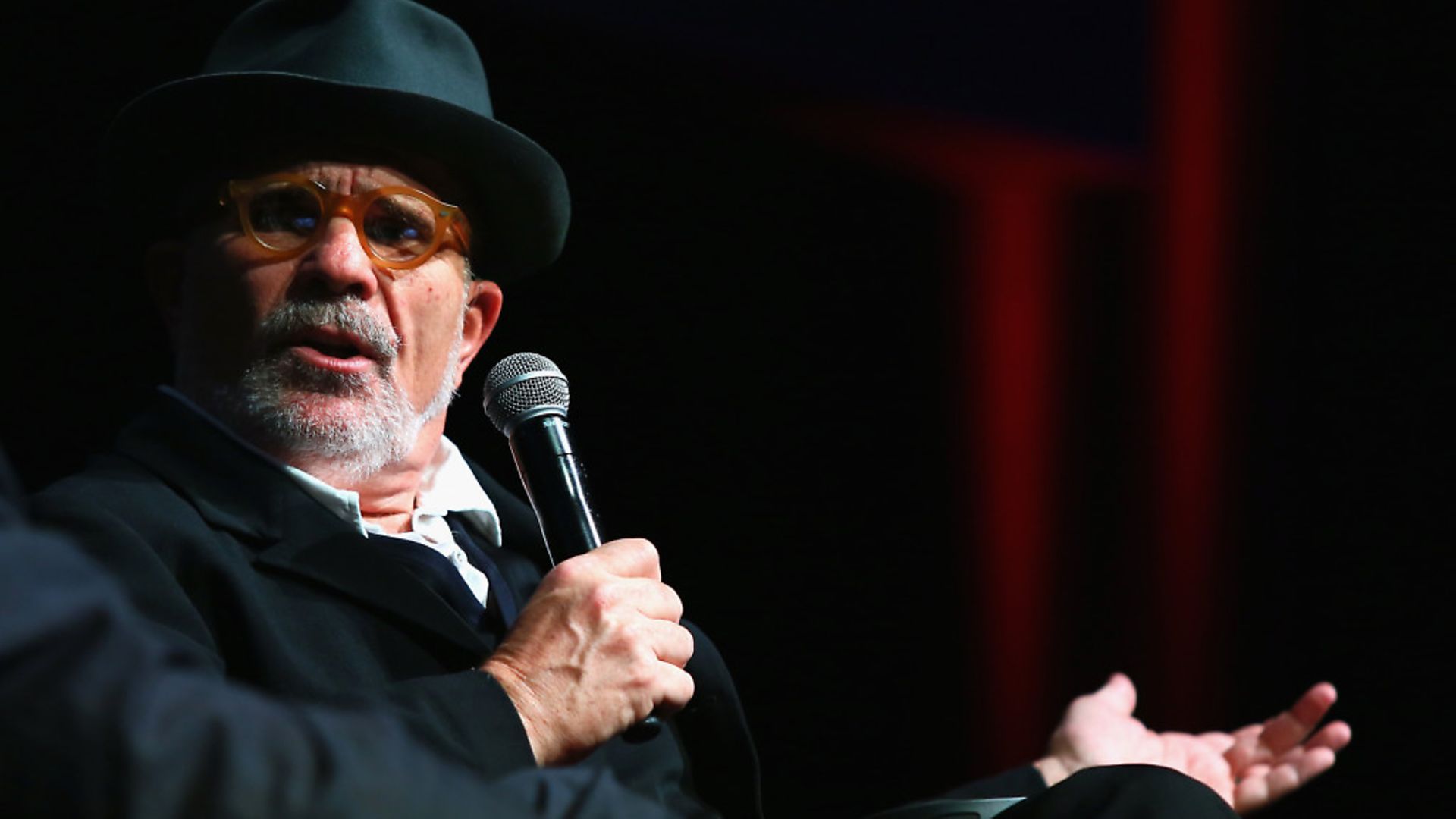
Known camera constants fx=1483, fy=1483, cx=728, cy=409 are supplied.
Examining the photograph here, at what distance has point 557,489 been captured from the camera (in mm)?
1568

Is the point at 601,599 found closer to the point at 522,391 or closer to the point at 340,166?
the point at 522,391

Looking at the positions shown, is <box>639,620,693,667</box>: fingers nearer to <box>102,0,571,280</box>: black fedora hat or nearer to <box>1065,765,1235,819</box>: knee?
<box>1065,765,1235,819</box>: knee

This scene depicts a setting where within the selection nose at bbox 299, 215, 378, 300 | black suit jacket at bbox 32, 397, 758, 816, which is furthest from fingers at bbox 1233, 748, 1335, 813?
nose at bbox 299, 215, 378, 300

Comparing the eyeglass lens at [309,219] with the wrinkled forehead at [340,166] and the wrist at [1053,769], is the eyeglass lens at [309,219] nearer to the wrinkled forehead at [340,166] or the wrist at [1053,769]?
the wrinkled forehead at [340,166]

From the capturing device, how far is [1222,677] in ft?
10.7

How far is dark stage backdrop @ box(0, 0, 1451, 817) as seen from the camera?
293 cm

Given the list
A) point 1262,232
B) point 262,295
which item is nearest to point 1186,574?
point 1262,232

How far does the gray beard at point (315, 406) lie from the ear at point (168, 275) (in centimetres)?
23

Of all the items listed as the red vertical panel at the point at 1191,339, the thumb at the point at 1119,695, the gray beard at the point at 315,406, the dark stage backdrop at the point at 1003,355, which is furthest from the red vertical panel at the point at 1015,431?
the gray beard at the point at 315,406

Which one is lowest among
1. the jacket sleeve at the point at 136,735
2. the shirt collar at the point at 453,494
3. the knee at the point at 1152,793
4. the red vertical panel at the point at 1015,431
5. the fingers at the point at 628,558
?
the red vertical panel at the point at 1015,431

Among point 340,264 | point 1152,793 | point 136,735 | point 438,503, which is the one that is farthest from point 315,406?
point 136,735

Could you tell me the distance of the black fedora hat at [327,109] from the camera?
1.87m

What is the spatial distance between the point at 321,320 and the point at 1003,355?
2088 mm

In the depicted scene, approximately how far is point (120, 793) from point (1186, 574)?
3020 millimetres
